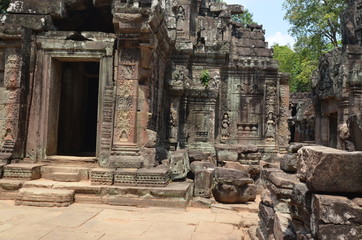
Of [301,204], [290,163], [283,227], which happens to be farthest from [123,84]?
[301,204]

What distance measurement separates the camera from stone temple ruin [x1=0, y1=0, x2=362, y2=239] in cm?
343

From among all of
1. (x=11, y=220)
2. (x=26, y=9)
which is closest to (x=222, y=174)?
(x=11, y=220)

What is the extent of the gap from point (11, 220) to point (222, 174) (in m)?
3.67

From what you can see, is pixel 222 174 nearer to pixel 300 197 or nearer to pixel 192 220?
pixel 192 220

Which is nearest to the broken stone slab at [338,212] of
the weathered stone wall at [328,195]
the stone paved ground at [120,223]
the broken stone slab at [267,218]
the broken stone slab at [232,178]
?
the weathered stone wall at [328,195]

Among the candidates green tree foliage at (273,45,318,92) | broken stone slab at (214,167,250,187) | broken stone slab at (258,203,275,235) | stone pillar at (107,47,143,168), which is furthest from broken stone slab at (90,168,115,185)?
green tree foliage at (273,45,318,92)

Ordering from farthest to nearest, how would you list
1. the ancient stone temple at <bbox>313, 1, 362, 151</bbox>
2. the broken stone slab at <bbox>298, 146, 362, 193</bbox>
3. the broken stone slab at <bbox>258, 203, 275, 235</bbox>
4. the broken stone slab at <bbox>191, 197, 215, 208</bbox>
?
the ancient stone temple at <bbox>313, 1, 362, 151</bbox>
the broken stone slab at <bbox>191, 197, 215, 208</bbox>
the broken stone slab at <bbox>258, 203, 275, 235</bbox>
the broken stone slab at <bbox>298, 146, 362, 193</bbox>

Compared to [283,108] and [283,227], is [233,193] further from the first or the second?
[283,108]

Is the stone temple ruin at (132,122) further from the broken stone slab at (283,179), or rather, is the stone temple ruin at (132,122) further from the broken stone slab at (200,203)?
the broken stone slab at (200,203)

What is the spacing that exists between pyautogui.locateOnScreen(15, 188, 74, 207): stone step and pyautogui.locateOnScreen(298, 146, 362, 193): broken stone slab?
4.54 meters

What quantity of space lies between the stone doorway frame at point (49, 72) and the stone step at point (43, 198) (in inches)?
58.8

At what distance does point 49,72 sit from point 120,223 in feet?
13.4

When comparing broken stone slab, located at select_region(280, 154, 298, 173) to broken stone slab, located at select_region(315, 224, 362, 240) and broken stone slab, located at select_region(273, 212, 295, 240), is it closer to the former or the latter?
broken stone slab, located at select_region(273, 212, 295, 240)

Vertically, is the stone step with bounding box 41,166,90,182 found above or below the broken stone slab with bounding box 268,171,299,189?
A: below
